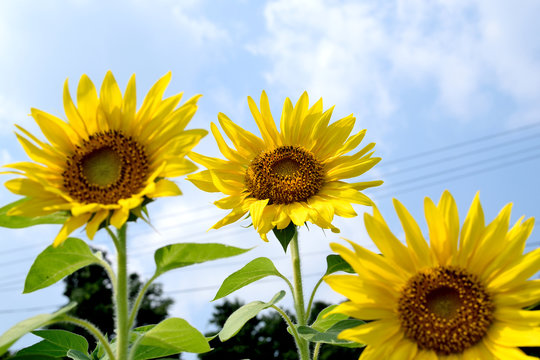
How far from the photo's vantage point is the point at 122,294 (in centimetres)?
222

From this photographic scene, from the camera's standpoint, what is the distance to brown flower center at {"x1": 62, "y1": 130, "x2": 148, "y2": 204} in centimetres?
223

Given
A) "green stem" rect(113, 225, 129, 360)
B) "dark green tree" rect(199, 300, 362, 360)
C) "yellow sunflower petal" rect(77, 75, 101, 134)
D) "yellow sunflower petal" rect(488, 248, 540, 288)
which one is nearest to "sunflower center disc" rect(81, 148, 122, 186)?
"yellow sunflower petal" rect(77, 75, 101, 134)

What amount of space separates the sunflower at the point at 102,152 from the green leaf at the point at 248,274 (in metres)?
0.77

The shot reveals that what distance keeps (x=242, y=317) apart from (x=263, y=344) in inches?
832

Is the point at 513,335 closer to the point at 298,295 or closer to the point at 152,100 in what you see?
the point at 298,295

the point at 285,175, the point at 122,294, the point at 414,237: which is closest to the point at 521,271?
the point at 414,237

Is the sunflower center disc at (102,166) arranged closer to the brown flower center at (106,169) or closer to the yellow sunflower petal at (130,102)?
the brown flower center at (106,169)

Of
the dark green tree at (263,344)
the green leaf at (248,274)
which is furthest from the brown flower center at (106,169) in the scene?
the dark green tree at (263,344)

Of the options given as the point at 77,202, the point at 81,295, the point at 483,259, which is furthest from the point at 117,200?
the point at 81,295

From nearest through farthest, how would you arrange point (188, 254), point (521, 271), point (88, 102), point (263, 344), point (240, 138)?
point (188, 254), point (521, 271), point (88, 102), point (240, 138), point (263, 344)

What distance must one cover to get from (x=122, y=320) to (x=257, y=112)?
1455mm

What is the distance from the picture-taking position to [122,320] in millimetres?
2199

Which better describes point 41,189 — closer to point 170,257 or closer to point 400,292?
point 170,257

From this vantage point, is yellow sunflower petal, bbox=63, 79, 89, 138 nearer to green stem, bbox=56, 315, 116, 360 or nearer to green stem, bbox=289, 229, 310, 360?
green stem, bbox=56, 315, 116, 360
